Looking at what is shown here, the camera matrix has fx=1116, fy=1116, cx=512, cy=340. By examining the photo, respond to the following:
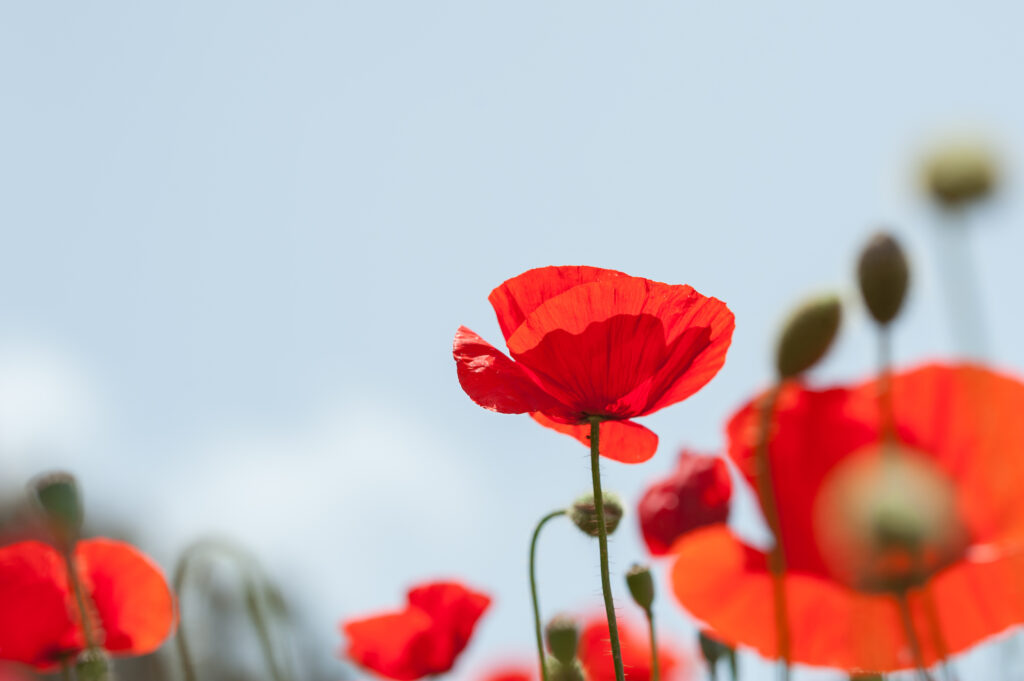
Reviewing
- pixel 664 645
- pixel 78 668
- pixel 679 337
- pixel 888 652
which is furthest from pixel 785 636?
pixel 664 645

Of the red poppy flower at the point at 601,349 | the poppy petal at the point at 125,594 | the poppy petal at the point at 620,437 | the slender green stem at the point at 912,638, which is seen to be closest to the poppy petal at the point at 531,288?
the red poppy flower at the point at 601,349

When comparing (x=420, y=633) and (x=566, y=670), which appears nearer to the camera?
(x=566, y=670)

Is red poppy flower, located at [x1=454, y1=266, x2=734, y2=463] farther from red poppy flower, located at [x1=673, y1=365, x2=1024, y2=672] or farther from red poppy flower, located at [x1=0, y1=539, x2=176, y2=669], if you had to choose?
red poppy flower, located at [x1=0, y1=539, x2=176, y2=669]

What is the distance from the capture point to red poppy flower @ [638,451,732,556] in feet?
5.05

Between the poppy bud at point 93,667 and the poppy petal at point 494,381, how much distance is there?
625 millimetres

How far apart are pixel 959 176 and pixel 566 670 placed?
0.75m

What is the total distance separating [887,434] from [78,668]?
46.7 inches

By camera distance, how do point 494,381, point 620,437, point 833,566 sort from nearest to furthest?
point 833,566 < point 494,381 < point 620,437

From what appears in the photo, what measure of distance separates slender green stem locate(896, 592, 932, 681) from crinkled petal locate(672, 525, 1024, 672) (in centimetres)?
3

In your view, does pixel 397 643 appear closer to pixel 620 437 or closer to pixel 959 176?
pixel 620 437

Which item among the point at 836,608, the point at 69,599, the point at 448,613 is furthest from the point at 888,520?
the point at 69,599

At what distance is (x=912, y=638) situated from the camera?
27.8 inches

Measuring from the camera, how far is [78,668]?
1.49m

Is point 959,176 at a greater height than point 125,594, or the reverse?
point 959,176
